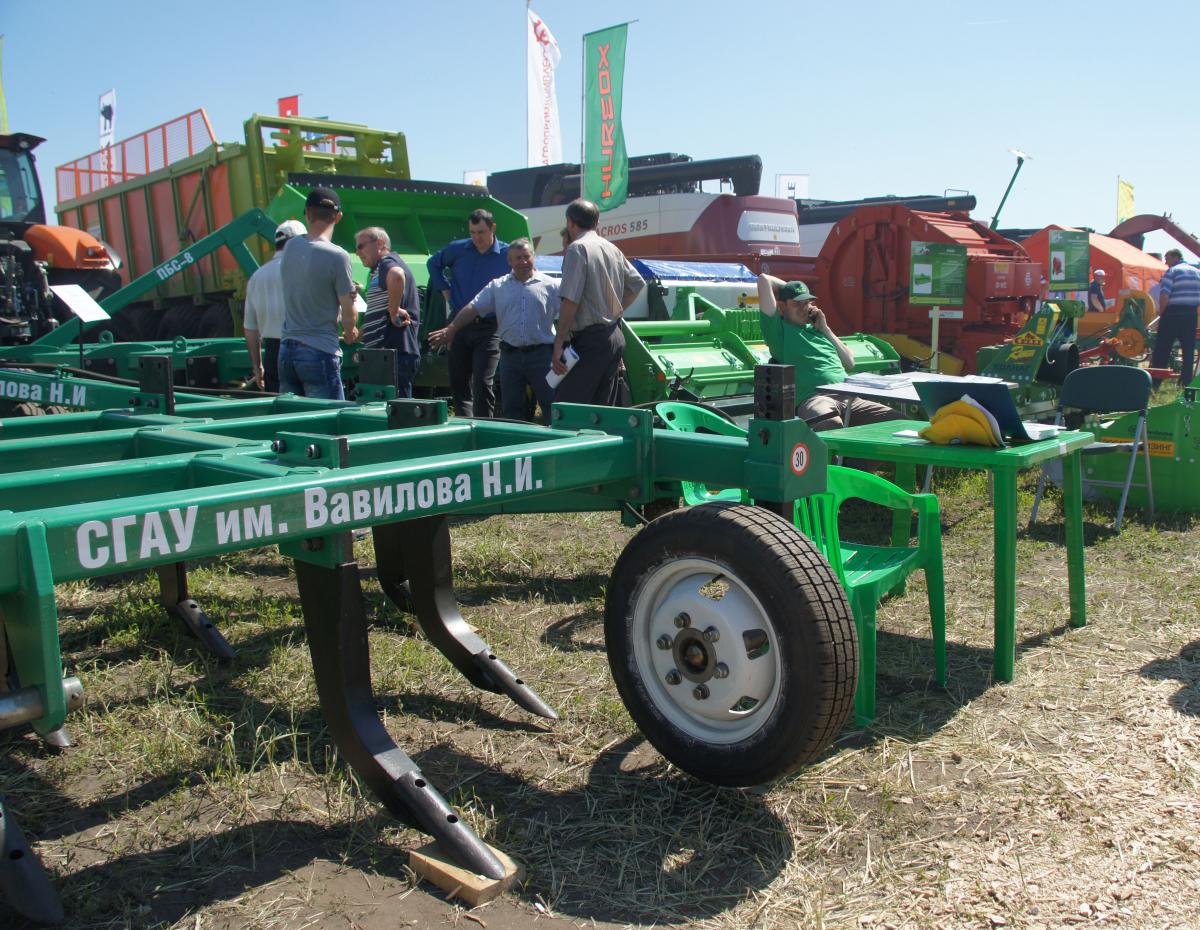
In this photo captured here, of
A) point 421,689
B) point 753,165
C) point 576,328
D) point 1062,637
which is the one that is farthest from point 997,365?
point 753,165

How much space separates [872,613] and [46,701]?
87.3 inches

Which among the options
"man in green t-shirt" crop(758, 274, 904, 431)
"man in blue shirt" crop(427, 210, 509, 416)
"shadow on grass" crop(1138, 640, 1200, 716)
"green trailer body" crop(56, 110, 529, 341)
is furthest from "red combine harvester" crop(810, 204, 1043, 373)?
"shadow on grass" crop(1138, 640, 1200, 716)

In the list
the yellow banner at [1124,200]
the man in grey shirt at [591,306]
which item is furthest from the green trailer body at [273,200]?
the yellow banner at [1124,200]

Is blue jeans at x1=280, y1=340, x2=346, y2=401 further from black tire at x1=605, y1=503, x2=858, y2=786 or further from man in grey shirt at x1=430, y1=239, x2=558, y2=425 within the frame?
black tire at x1=605, y1=503, x2=858, y2=786

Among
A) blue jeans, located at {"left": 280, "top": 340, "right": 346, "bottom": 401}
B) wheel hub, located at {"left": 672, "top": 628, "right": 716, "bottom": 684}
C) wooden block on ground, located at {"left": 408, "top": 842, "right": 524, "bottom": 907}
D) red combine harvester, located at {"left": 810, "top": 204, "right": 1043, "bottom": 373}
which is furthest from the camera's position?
red combine harvester, located at {"left": 810, "top": 204, "right": 1043, "bottom": 373}

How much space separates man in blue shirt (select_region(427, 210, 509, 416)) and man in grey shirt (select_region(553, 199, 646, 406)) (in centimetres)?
86

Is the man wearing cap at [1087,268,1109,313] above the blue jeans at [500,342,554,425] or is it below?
above

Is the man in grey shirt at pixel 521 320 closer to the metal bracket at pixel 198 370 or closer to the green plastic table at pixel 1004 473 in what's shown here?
the metal bracket at pixel 198 370

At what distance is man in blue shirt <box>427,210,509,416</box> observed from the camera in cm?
643

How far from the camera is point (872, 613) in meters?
3.10

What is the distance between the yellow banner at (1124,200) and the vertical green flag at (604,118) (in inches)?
648

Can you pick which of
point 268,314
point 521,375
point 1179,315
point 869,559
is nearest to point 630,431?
point 869,559

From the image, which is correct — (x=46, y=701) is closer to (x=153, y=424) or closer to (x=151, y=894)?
(x=151, y=894)

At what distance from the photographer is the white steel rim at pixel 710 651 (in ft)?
7.47
